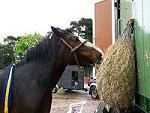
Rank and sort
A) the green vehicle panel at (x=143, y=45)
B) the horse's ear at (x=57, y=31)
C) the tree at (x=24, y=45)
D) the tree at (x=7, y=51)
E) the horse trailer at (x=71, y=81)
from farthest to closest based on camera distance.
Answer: the tree at (x=7, y=51), the horse trailer at (x=71, y=81), the tree at (x=24, y=45), the horse's ear at (x=57, y=31), the green vehicle panel at (x=143, y=45)

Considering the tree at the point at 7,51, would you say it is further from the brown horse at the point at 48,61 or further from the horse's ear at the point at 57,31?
the horse's ear at the point at 57,31

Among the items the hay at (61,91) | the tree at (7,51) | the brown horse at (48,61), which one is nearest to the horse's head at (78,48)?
the brown horse at (48,61)

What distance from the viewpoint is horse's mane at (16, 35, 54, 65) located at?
14.5 feet

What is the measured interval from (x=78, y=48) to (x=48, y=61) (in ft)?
1.37

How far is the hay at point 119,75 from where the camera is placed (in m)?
3.87

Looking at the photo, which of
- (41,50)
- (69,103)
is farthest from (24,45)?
(41,50)

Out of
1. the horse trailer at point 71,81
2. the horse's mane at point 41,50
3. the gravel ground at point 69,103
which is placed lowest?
the gravel ground at point 69,103

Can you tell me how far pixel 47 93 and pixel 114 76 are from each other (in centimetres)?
94

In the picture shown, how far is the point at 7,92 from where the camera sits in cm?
422

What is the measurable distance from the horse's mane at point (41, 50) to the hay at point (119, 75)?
0.71 meters

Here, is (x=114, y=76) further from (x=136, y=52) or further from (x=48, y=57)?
(x=48, y=57)

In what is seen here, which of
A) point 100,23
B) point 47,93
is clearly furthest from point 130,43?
point 100,23

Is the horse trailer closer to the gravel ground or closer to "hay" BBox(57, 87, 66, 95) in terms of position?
"hay" BBox(57, 87, 66, 95)

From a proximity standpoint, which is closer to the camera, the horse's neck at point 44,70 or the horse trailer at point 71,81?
the horse's neck at point 44,70
